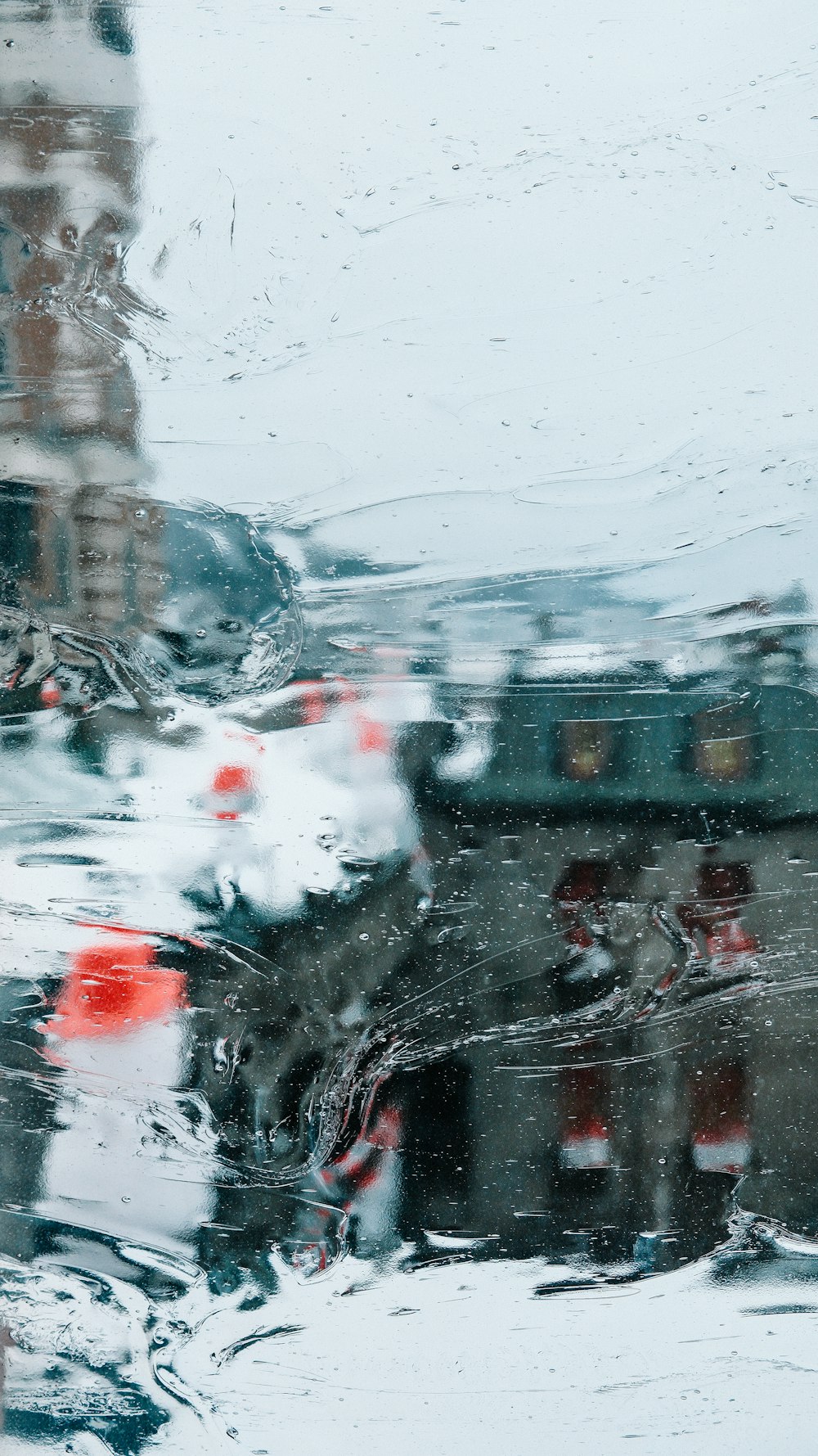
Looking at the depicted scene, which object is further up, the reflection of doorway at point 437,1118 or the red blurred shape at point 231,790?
the red blurred shape at point 231,790

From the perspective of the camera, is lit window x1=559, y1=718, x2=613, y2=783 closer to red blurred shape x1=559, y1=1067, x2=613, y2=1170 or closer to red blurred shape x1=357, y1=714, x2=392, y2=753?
red blurred shape x1=357, y1=714, x2=392, y2=753

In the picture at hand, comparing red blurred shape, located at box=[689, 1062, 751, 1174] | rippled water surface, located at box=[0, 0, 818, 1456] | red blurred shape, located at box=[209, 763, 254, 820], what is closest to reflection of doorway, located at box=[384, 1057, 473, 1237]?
rippled water surface, located at box=[0, 0, 818, 1456]

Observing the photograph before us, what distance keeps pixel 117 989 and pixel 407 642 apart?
1.91ft

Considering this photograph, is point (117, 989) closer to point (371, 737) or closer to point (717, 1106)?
point (371, 737)

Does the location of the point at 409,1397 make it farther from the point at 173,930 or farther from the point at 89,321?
the point at 89,321

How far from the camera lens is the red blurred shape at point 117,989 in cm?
105

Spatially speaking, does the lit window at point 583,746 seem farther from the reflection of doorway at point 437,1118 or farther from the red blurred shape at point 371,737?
the reflection of doorway at point 437,1118

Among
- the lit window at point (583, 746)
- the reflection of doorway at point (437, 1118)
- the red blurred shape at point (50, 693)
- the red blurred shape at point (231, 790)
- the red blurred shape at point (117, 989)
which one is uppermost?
the red blurred shape at point (50, 693)

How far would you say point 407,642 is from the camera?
1027mm

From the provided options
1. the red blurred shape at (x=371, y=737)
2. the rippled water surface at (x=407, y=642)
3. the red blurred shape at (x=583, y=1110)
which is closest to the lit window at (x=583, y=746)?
the rippled water surface at (x=407, y=642)

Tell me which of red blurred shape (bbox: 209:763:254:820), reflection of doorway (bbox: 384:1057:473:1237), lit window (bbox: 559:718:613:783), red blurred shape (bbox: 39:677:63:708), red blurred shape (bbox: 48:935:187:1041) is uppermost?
red blurred shape (bbox: 39:677:63:708)

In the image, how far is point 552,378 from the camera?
1009 millimetres

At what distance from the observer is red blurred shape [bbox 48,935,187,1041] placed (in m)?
Result: 1.05

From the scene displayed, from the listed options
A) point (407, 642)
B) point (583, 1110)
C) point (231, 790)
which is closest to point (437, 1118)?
point (583, 1110)
